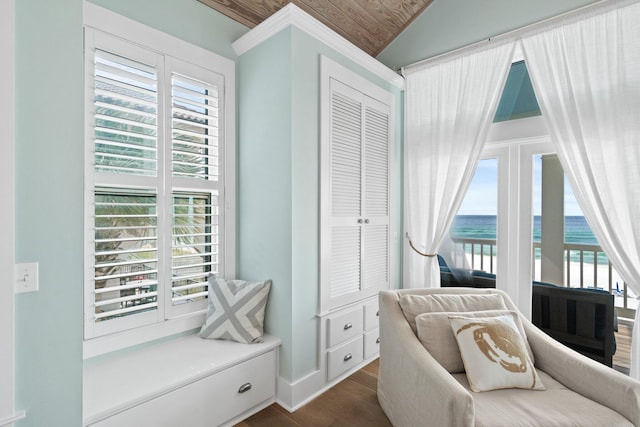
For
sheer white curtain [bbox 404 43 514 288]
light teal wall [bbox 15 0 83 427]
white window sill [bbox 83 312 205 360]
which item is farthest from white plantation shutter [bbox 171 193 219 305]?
sheer white curtain [bbox 404 43 514 288]

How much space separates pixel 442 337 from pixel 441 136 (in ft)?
5.62

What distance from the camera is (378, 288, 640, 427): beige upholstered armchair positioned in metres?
1.29

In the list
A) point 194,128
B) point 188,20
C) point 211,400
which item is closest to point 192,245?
point 194,128

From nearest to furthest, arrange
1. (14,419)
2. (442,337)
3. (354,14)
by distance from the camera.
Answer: (14,419), (442,337), (354,14)

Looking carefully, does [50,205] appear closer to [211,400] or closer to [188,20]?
[211,400]

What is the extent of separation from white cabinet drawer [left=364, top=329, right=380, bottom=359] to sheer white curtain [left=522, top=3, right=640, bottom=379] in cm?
164

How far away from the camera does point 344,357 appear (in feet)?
7.74

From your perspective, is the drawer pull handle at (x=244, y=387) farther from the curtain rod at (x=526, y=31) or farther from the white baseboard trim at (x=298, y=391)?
the curtain rod at (x=526, y=31)

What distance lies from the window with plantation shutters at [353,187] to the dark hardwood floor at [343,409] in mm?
586

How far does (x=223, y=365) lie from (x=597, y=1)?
3.23 m

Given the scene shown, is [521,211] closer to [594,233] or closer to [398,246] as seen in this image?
[594,233]

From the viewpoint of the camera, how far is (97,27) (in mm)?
1710

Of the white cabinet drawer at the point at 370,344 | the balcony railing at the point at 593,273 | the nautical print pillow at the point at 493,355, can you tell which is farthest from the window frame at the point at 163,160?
the balcony railing at the point at 593,273

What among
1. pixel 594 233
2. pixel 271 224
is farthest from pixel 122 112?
pixel 594 233
